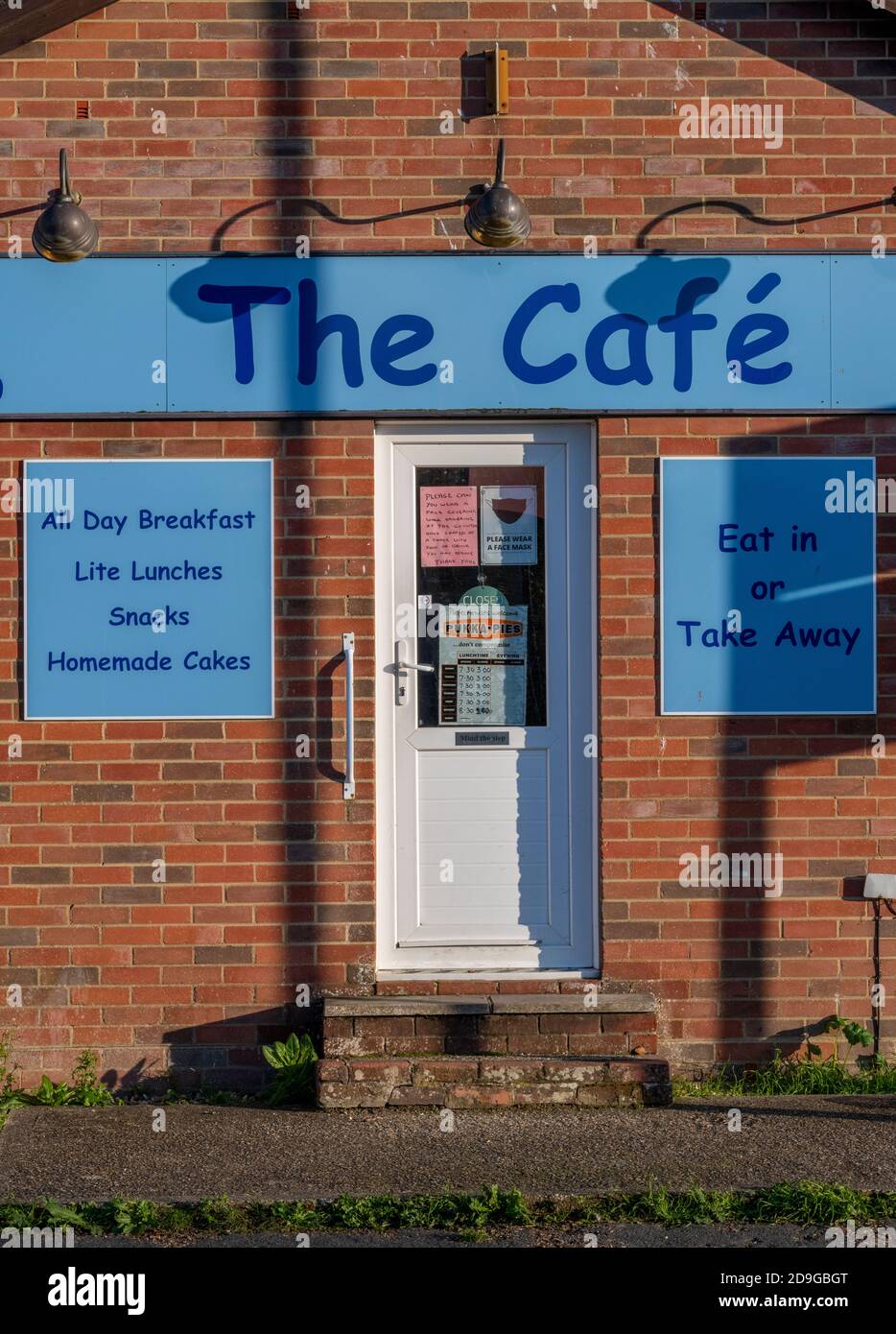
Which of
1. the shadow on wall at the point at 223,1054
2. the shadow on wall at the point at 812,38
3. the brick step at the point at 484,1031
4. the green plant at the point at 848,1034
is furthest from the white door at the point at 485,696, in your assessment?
the shadow on wall at the point at 812,38

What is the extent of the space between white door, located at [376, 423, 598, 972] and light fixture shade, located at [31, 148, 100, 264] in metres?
1.45

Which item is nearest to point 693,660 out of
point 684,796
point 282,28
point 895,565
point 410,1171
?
point 684,796

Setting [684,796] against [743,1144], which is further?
[684,796]

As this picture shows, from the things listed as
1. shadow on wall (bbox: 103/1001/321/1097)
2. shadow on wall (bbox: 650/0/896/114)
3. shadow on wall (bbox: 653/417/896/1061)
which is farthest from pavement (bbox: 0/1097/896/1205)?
shadow on wall (bbox: 650/0/896/114)

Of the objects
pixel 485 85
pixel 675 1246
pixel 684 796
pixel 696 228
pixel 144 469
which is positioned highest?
pixel 485 85

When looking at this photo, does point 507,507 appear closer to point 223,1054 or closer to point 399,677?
point 399,677

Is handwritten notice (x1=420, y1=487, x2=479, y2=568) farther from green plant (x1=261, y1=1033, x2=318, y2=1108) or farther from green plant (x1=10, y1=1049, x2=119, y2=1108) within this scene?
green plant (x1=10, y1=1049, x2=119, y2=1108)

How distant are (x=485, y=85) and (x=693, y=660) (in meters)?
2.63

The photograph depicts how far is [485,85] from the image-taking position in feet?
19.7

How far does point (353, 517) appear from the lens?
6.02m

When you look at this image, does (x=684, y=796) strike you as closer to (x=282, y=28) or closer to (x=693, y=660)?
(x=693, y=660)

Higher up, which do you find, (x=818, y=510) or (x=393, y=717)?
(x=818, y=510)

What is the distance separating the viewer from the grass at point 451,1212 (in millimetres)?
4492

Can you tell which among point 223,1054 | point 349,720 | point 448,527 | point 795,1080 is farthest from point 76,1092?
point 795,1080
